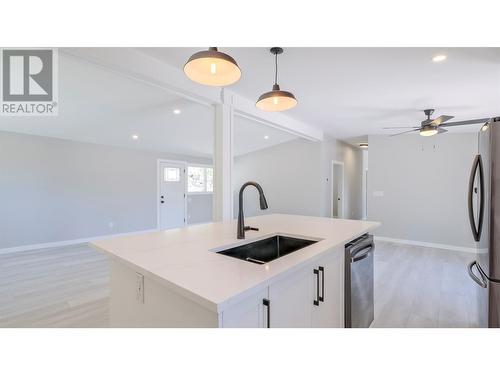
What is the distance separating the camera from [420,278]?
3363 millimetres

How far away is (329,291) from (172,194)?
18.8 ft

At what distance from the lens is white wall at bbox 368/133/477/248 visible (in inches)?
194

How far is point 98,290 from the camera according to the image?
2.84 metres

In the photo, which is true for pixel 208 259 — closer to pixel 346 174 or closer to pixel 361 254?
pixel 361 254

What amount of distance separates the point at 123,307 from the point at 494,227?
2.38 m

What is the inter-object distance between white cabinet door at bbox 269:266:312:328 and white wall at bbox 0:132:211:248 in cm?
533

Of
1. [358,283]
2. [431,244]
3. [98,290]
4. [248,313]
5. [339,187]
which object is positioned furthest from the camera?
[339,187]

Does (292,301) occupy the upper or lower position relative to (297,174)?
lower

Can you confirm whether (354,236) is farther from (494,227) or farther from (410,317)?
(410,317)

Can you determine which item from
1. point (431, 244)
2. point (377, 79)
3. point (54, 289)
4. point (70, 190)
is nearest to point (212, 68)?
point (377, 79)

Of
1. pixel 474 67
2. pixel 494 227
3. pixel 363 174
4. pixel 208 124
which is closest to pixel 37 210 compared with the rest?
pixel 208 124

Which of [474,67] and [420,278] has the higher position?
[474,67]

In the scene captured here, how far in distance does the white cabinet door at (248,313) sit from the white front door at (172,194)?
586 centimetres
